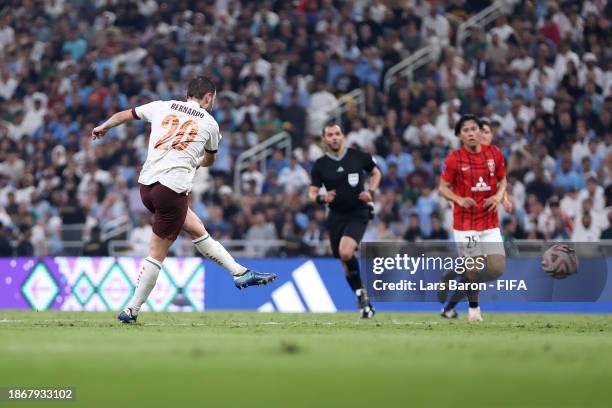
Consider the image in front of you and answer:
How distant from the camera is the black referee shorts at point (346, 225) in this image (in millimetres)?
15250

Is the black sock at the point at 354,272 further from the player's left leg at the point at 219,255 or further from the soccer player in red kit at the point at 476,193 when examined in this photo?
the player's left leg at the point at 219,255

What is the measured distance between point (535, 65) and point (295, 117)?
16.1ft

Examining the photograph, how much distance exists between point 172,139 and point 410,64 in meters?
14.3

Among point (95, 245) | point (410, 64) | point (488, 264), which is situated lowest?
point (488, 264)

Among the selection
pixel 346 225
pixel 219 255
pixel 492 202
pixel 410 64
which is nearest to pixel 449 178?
pixel 492 202

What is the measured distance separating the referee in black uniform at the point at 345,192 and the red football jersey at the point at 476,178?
3.61ft

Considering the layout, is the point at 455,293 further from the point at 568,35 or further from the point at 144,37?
the point at 144,37

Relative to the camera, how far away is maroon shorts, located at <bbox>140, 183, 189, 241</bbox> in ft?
39.9

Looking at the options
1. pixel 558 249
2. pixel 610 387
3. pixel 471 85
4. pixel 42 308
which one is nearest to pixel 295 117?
pixel 471 85

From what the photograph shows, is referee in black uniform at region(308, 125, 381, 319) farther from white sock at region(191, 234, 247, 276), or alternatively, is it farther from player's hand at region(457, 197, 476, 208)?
white sock at region(191, 234, 247, 276)

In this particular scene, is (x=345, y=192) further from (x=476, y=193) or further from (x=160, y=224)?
(x=160, y=224)

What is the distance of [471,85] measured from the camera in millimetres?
24906

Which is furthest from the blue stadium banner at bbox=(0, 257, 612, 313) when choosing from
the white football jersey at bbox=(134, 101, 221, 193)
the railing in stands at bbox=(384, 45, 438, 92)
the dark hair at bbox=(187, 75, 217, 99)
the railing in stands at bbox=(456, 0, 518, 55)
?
the railing in stands at bbox=(456, 0, 518, 55)

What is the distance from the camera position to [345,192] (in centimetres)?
1536
